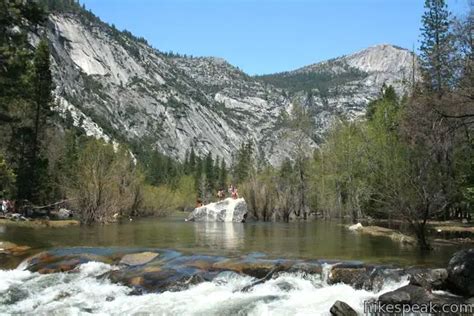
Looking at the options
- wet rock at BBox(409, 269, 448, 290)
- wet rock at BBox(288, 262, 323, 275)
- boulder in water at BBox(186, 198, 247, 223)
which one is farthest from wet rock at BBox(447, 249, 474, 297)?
boulder in water at BBox(186, 198, 247, 223)

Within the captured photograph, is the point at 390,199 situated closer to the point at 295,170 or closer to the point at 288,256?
the point at 288,256

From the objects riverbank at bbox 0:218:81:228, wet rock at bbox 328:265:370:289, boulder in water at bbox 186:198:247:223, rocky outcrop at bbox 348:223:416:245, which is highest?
boulder in water at bbox 186:198:247:223

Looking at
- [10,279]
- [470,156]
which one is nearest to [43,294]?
[10,279]

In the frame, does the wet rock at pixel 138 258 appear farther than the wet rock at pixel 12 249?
No

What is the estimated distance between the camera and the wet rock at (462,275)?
14.6m

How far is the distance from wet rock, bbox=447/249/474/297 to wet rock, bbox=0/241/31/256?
17.5m

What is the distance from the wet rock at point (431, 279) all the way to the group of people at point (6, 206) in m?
40.6

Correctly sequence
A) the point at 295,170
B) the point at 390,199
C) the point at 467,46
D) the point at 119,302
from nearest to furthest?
the point at 119,302
the point at 467,46
the point at 390,199
the point at 295,170

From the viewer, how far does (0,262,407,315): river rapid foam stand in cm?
1498

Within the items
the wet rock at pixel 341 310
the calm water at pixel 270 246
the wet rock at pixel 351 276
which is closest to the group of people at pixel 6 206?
the calm water at pixel 270 246

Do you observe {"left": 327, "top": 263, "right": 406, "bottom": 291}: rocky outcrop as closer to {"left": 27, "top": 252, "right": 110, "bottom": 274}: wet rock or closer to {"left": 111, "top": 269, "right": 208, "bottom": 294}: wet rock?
{"left": 111, "top": 269, "right": 208, "bottom": 294}: wet rock

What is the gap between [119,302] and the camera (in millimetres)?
15977

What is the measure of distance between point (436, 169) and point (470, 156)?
35.4 feet

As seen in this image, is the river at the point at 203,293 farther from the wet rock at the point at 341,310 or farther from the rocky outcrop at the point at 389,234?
the rocky outcrop at the point at 389,234
